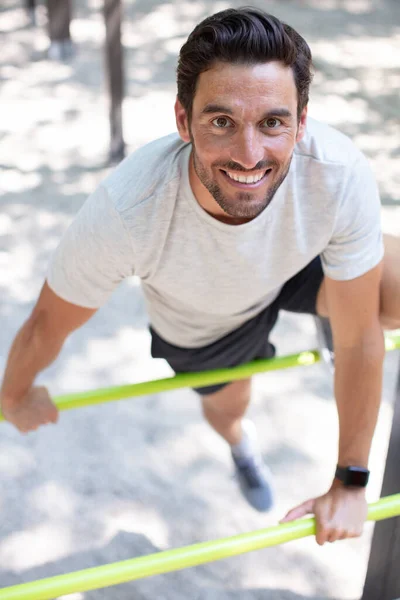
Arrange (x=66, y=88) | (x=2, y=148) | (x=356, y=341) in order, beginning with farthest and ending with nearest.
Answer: (x=66, y=88)
(x=2, y=148)
(x=356, y=341)

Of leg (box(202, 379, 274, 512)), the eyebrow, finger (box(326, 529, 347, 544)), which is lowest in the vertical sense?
leg (box(202, 379, 274, 512))

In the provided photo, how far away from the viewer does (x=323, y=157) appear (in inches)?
53.4

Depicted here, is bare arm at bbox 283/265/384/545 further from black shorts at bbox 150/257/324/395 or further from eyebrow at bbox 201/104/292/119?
eyebrow at bbox 201/104/292/119

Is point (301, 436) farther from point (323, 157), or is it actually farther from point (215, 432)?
point (323, 157)

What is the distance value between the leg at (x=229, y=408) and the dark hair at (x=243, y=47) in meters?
0.93

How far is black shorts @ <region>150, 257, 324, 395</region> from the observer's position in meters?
1.69

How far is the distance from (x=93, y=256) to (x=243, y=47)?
1.35 ft

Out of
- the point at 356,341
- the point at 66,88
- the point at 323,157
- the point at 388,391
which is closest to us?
the point at 323,157

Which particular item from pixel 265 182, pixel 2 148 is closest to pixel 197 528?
pixel 265 182

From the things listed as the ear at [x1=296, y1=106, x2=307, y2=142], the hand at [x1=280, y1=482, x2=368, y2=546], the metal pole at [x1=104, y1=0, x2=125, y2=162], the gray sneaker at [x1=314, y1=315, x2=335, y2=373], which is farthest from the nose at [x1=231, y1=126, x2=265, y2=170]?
the metal pole at [x1=104, y1=0, x2=125, y2=162]

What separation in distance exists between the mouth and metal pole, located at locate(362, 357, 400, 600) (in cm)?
58

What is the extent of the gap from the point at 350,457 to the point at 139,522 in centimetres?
80

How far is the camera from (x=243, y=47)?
1167 mm

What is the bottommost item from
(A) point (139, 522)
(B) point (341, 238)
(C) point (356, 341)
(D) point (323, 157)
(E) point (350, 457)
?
(A) point (139, 522)
